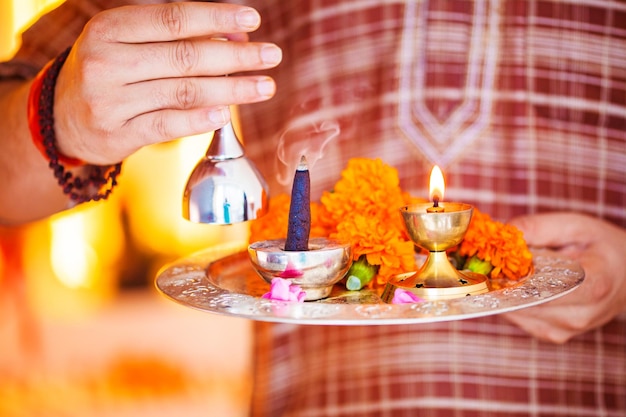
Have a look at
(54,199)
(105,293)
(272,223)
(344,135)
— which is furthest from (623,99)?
(105,293)

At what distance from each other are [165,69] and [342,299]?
46cm

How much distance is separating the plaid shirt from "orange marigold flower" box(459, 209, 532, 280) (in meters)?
0.54

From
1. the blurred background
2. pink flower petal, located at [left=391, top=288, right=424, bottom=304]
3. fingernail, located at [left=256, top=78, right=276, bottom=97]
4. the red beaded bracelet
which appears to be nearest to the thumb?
pink flower petal, located at [left=391, top=288, right=424, bottom=304]

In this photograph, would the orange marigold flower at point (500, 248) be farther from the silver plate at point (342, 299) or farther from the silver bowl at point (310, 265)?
the silver bowl at point (310, 265)

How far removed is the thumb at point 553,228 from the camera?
1.52m

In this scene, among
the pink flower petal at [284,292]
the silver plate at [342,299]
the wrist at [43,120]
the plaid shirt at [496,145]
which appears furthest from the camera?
the plaid shirt at [496,145]

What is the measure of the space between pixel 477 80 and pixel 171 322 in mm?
3157

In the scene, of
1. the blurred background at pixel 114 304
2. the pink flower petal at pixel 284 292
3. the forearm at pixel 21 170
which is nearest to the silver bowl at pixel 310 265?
the pink flower petal at pixel 284 292

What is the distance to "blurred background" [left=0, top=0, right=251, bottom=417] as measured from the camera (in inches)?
172

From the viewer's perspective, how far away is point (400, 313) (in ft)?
3.21

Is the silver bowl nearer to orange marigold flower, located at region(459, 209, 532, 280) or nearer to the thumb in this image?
orange marigold flower, located at region(459, 209, 532, 280)

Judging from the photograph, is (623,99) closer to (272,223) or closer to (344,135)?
(344,135)

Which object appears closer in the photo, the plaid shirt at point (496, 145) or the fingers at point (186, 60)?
A: the fingers at point (186, 60)

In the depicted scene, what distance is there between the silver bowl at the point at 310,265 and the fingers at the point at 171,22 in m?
0.35
